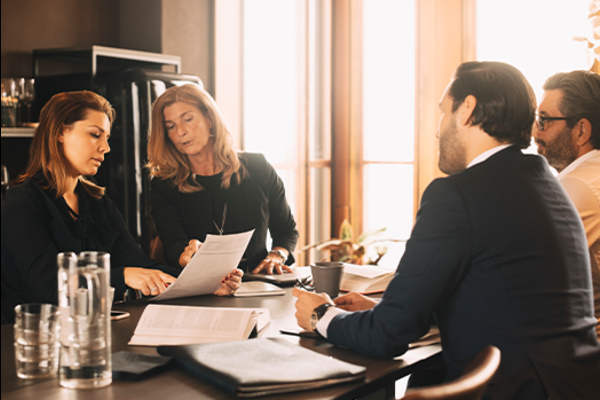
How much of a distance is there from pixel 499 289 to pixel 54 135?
3.29ft

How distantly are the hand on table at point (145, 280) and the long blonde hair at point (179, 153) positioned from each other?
29.8 inches

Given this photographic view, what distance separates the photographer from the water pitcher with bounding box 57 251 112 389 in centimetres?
95

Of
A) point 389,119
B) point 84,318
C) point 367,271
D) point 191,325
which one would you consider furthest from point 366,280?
point 389,119

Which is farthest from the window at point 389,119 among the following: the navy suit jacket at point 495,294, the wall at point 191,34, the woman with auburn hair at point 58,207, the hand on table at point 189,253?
the navy suit jacket at point 495,294

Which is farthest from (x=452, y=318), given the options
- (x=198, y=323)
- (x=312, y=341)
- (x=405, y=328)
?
(x=198, y=323)

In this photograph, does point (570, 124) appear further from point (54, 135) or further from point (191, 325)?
point (54, 135)

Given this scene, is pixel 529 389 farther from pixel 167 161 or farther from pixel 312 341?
pixel 167 161

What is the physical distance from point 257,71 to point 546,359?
333cm

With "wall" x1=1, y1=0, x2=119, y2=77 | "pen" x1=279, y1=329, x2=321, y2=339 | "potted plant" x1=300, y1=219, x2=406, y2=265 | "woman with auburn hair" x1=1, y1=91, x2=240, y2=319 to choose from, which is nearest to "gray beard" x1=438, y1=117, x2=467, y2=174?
"pen" x1=279, y1=329, x2=321, y2=339

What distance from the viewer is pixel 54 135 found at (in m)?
1.24

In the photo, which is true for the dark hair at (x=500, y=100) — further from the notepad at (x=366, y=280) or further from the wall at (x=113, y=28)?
the wall at (x=113, y=28)

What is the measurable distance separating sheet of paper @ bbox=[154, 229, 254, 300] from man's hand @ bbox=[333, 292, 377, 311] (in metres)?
0.34

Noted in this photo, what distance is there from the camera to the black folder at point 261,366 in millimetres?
982

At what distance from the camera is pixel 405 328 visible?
1184mm
